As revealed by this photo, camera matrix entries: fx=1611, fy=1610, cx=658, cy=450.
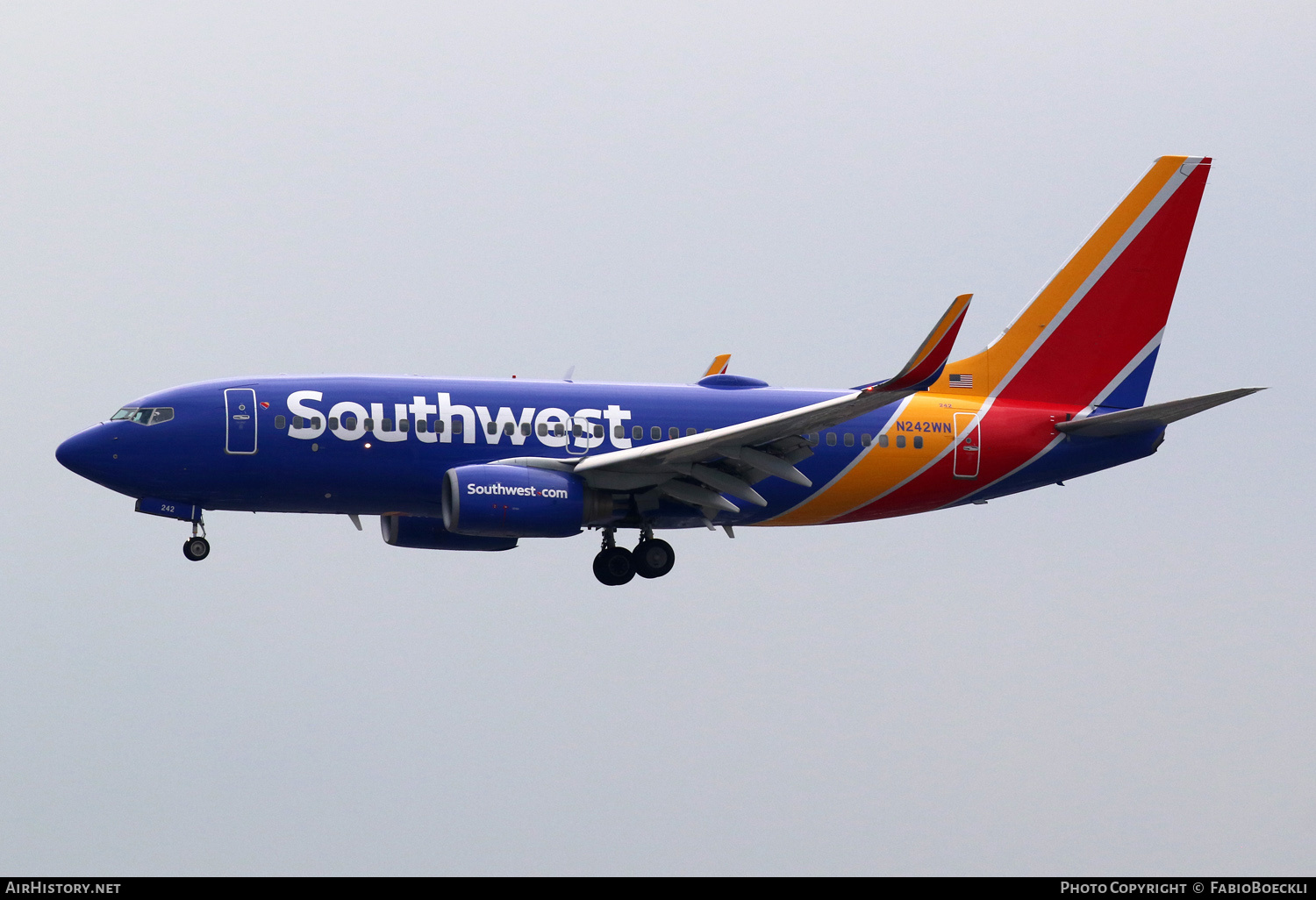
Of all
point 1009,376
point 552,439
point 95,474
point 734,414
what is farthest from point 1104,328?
point 95,474

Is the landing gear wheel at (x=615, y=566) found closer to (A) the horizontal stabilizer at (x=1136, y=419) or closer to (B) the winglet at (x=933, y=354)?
(B) the winglet at (x=933, y=354)

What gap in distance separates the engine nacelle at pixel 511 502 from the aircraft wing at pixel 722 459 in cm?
62

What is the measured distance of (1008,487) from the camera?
39.3 m

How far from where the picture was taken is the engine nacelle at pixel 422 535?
125ft

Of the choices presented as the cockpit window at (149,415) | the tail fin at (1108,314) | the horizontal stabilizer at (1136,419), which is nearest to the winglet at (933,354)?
the horizontal stabilizer at (1136,419)

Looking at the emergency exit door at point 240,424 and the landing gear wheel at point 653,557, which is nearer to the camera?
the emergency exit door at point 240,424

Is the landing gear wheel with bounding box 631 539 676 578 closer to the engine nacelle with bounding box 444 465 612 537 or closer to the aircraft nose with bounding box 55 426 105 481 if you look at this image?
the engine nacelle with bounding box 444 465 612 537

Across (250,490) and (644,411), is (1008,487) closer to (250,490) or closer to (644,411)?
(644,411)

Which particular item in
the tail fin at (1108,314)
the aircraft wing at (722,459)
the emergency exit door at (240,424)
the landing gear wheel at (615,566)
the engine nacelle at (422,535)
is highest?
the tail fin at (1108,314)

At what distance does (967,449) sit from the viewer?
3838 cm

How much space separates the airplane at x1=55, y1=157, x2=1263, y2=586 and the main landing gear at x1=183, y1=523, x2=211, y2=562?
0.04 m

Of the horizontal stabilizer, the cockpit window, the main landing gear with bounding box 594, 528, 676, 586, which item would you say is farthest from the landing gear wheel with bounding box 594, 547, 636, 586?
the horizontal stabilizer

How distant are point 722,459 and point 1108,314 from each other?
1202cm

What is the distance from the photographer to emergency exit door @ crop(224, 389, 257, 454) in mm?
34188
